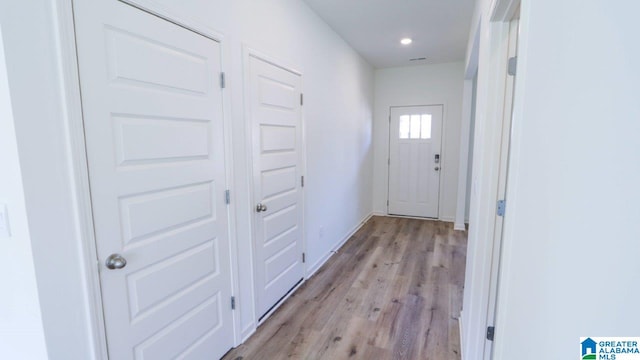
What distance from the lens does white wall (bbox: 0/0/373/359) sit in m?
1.02

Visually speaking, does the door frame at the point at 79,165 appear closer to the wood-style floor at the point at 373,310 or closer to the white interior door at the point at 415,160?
the wood-style floor at the point at 373,310

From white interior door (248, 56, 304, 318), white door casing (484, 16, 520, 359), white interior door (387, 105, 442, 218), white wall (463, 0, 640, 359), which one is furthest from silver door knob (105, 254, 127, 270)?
white interior door (387, 105, 442, 218)

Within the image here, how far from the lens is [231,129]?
1970 mm

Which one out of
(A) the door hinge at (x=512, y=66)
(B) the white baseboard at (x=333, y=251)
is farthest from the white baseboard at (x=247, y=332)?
(A) the door hinge at (x=512, y=66)

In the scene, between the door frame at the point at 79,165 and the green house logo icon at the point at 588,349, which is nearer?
the green house logo icon at the point at 588,349

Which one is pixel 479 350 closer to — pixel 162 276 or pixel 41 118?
pixel 162 276

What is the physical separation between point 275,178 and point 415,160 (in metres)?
3.66

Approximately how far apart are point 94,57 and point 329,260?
302 centimetres

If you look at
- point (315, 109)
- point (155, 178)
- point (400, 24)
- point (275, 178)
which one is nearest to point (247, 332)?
point (275, 178)

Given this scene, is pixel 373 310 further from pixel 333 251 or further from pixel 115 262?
pixel 115 262

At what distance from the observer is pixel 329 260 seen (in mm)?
3654

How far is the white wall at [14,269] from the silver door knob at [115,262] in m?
0.25

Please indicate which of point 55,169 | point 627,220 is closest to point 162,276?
point 55,169

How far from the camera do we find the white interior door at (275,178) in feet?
7.50
